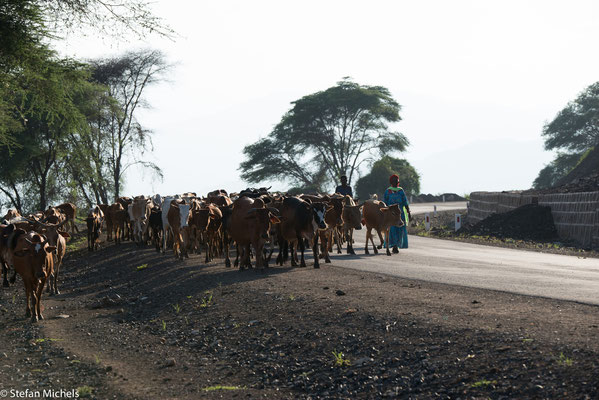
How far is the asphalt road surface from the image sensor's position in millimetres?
13312

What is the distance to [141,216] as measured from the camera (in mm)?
29656

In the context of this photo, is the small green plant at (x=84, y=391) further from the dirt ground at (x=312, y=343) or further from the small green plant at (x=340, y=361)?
the small green plant at (x=340, y=361)

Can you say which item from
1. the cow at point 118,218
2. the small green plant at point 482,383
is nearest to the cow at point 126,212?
the cow at point 118,218

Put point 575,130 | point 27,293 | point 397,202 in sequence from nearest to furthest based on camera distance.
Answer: point 27,293 < point 397,202 < point 575,130

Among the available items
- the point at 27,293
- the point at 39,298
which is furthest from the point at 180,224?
the point at 39,298

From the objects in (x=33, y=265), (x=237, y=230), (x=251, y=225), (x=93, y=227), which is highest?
(x=93, y=227)

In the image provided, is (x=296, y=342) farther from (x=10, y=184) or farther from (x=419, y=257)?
(x=10, y=184)

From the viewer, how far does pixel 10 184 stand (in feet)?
154

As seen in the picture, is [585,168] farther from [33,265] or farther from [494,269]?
[33,265]

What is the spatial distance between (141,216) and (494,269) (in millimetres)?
16252

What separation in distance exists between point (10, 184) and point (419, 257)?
1305 inches

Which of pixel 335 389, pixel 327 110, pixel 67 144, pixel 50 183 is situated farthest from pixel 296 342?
pixel 327 110

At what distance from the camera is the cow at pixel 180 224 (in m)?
21.7

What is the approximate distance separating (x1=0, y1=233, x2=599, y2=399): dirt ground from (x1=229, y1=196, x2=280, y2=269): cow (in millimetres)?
1304
